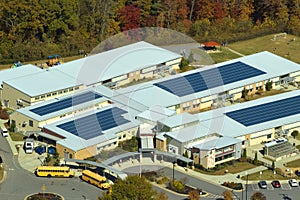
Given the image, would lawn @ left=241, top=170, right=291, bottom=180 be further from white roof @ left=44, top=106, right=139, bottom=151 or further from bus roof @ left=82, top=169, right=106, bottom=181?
white roof @ left=44, top=106, right=139, bottom=151

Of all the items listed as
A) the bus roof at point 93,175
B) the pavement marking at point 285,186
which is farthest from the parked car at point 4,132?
the pavement marking at point 285,186

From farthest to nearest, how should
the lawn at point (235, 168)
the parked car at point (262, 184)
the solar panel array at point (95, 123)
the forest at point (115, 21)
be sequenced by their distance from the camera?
the forest at point (115, 21)
the solar panel array at point (95, 123)
the lawn at point (235, 168)
the parked car at point (262, 184)

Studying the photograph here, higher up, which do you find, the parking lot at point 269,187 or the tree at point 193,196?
the tree at point 193,196

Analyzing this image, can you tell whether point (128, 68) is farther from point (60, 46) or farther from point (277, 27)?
point (277, 27)

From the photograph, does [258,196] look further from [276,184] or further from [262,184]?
[276,184]

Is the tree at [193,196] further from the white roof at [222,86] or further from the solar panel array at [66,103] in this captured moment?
the solar panel array at [66,103]

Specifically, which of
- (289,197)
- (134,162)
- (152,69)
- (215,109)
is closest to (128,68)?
(152,69)

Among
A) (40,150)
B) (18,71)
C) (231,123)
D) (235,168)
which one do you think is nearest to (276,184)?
(235,168)
